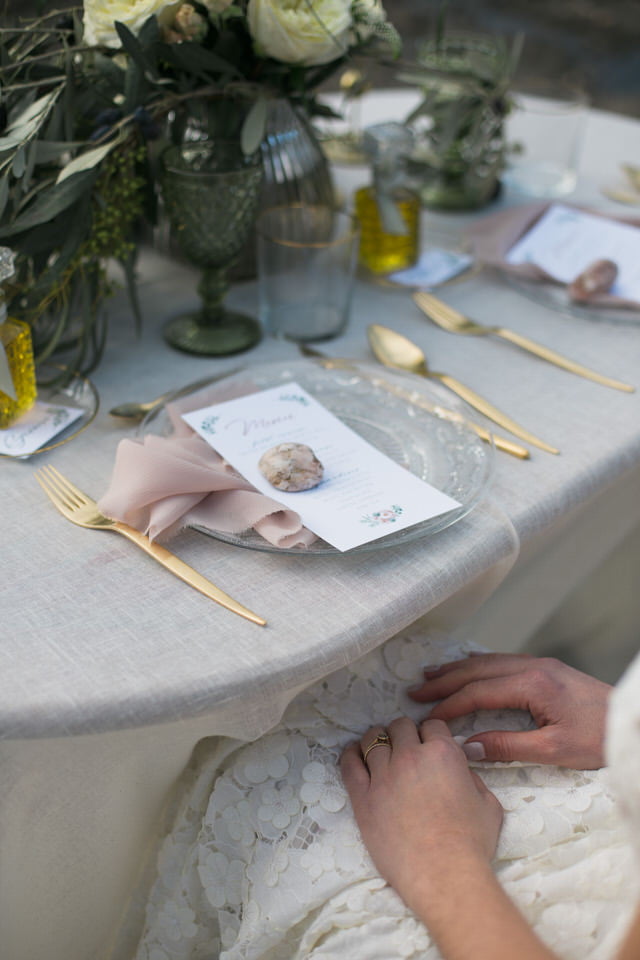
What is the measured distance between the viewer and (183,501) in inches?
27.0

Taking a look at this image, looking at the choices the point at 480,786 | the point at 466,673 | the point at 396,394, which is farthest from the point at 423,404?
the point at 480,786

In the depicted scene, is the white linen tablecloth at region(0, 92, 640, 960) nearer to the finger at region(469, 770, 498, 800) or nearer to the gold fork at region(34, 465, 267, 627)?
the gold fork at region(34, 465, 267, 627)

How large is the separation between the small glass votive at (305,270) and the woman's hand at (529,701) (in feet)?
1.50

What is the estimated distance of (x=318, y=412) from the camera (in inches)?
33.0

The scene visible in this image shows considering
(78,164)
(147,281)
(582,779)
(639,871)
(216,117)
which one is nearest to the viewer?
(639,871)

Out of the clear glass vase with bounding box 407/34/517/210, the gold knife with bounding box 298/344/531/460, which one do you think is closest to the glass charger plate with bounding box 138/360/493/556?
the gold knife with bounding box 298/344/531/460

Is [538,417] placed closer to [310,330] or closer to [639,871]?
[310,330]

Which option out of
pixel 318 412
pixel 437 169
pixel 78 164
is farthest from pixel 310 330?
pixel 437 169

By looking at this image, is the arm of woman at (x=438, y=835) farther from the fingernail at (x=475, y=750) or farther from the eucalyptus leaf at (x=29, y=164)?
the eucalyptus leaf at (x=29, y=164)

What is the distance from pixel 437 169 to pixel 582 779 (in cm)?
100

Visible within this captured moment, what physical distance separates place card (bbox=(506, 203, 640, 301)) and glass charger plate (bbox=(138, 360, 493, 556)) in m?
0.39

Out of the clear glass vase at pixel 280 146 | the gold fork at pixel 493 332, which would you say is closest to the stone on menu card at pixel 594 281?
the gold fork at pixel 493 332

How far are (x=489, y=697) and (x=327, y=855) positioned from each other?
0.66ft

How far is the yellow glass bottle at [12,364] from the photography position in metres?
0.75
